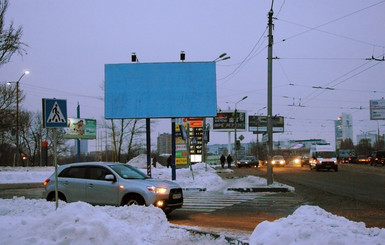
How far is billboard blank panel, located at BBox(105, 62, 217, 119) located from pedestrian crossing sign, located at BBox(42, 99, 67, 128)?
14.0 m

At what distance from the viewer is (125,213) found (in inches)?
321

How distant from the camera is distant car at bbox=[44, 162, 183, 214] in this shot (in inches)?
403

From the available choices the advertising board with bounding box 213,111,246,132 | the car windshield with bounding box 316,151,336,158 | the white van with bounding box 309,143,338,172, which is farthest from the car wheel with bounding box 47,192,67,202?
the advertising board with bounding box 213,111,246,132

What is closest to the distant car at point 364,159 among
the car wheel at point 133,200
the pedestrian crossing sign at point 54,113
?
the car wheel at point 133,200

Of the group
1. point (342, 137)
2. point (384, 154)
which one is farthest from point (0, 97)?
point (342, 137)

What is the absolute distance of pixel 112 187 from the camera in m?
10.4

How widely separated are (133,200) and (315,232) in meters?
5.84

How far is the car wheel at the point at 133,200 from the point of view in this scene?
10.2m

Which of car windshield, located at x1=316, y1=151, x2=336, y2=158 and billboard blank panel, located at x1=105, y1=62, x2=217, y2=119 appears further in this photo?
car windshield, located at x1=316, y1=151, x2=336, y2=158

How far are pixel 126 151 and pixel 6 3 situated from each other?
45.5m

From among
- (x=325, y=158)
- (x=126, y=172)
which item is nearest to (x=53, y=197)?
(x=126, y=172)

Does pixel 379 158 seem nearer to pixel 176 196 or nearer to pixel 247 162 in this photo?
pixel 247 162

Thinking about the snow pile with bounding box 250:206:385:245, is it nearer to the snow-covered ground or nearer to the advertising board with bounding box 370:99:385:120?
the snow-covered ground

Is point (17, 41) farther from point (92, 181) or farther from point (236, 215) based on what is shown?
point (236, 215)
